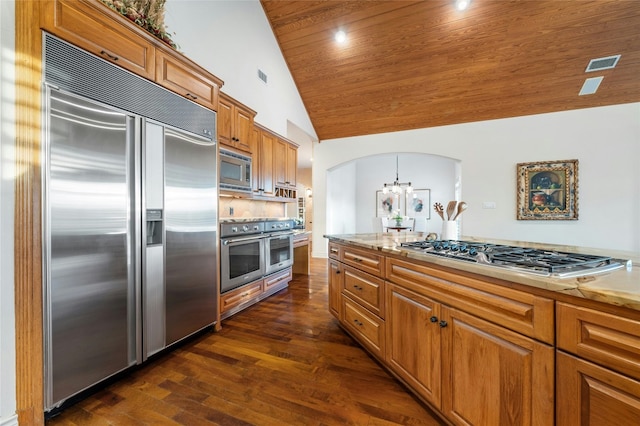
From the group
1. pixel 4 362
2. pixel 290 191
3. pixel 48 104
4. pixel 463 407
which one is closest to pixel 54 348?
pixel 4 362

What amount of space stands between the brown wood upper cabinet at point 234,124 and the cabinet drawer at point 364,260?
1.74m

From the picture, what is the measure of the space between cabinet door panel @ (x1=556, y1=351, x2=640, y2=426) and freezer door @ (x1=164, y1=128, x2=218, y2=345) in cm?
223

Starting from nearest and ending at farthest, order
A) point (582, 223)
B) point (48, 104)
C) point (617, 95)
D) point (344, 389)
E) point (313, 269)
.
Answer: point (48, 104) < point (344, 389) < point (617, 95) < point (582, 223) < point (313, 269)

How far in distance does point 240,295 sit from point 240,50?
3.45m

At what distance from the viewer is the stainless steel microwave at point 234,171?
2.81 metres

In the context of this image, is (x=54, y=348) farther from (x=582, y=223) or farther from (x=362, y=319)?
(x=582, y=223)

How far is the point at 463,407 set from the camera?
117 cm

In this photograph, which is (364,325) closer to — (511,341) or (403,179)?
(511,341)

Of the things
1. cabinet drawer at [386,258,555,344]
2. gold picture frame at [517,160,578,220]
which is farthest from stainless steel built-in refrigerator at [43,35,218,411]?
gold picture frame at [517,160,578,220]

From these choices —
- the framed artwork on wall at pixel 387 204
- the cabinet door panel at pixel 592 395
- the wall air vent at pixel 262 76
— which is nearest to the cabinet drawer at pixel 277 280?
the cabinet door panel at pixel 592 395

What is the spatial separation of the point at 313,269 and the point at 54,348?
4.12 m

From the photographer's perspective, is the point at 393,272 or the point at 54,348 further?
the point at 393,272

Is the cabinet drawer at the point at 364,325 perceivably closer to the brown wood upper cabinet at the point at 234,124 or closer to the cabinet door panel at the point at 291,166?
the brown wood upper cabinet at the point at 234,124

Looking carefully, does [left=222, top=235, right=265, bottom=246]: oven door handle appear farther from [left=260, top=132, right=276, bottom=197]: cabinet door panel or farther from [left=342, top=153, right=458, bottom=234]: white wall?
[left=342, top=153, right=458, bottom=234]: white wall
